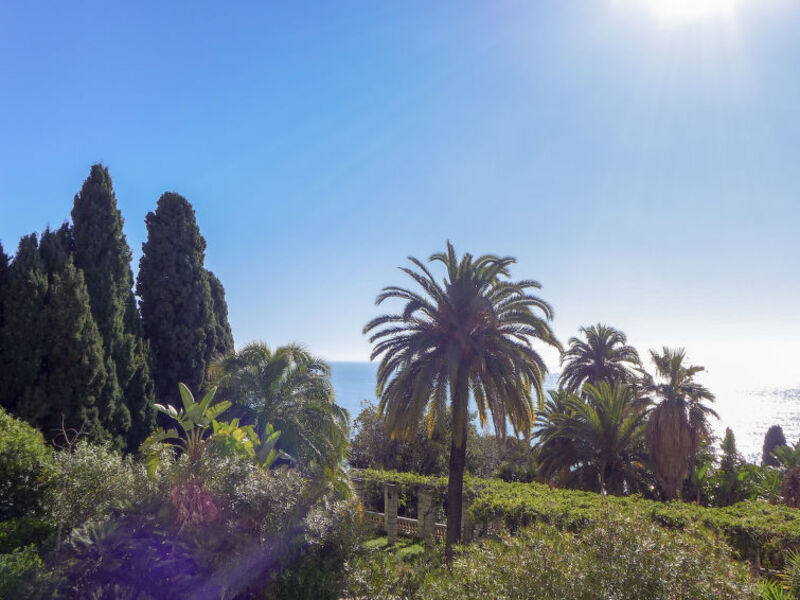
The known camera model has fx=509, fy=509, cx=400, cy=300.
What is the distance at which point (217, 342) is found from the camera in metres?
26.0

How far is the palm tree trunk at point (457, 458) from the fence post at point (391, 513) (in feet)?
16.5

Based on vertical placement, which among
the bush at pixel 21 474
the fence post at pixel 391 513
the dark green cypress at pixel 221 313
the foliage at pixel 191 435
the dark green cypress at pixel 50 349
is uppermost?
the dark green cypress at pixel 221 313

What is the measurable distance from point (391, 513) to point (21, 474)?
1260cm

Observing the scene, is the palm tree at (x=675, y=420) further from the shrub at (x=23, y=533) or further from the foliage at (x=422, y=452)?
the shrub at (x=23, y=533)

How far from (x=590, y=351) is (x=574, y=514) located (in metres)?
17.2

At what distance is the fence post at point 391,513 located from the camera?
19938 millimetres

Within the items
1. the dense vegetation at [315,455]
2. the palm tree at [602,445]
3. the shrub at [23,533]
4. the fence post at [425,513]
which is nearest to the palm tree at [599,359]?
the dense vegetation at [315,455]

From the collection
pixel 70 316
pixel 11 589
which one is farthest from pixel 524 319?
pixel 70 316

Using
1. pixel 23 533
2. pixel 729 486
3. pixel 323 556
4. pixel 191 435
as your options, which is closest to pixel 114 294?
pixel 191 435

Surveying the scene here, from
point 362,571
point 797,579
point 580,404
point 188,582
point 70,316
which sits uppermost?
point 70,316

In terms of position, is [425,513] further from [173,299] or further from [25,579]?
[173,299]

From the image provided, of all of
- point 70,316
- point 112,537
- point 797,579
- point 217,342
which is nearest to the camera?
point 797,579

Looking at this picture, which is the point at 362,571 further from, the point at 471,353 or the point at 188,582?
the point at 471,353

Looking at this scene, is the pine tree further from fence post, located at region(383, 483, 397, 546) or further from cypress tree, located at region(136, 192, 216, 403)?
fence post, located at region(383, 483, 397, 546)
